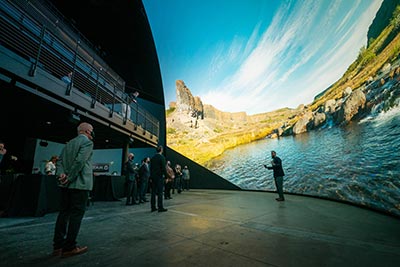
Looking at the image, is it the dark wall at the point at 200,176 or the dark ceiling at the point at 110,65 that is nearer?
the dark ceiling at the point at 110,65

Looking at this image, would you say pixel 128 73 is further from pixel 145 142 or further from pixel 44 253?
pixel 44 253

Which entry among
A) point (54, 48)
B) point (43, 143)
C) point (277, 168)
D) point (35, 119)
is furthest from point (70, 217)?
point (43, 143)

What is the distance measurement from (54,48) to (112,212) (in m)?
5.70

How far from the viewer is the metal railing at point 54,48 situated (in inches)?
171

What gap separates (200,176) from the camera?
1163cm

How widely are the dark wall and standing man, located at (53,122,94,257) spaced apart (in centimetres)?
880

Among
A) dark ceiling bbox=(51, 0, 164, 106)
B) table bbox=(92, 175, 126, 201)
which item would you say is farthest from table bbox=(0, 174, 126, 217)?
dark ceiling bbox=(51, 0, 164, 106)

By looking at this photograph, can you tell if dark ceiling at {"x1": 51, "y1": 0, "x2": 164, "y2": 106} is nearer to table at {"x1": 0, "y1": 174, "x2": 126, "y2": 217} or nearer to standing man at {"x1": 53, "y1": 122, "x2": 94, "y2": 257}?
table at {"x1": 0, "y1": 174, "x2": 126, "y2": 217}

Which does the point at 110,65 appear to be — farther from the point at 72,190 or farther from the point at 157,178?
the point at 72,190

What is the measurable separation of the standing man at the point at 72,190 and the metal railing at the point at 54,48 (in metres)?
3.81

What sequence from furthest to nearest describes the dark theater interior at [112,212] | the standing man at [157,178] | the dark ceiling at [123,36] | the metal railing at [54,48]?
the dark ceiling at [123,36], the metal railing at [54,48], the standing man at [157,178], the dark theater interior at [112,212]

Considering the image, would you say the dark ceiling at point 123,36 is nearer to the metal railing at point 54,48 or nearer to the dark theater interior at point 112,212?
the dark theater interior at point 112,212

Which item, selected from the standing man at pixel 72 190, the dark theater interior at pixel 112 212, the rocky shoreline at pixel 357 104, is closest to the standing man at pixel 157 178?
the dark theater interior at pixel 112 212

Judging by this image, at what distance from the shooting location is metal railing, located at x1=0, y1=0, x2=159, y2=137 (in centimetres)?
436
